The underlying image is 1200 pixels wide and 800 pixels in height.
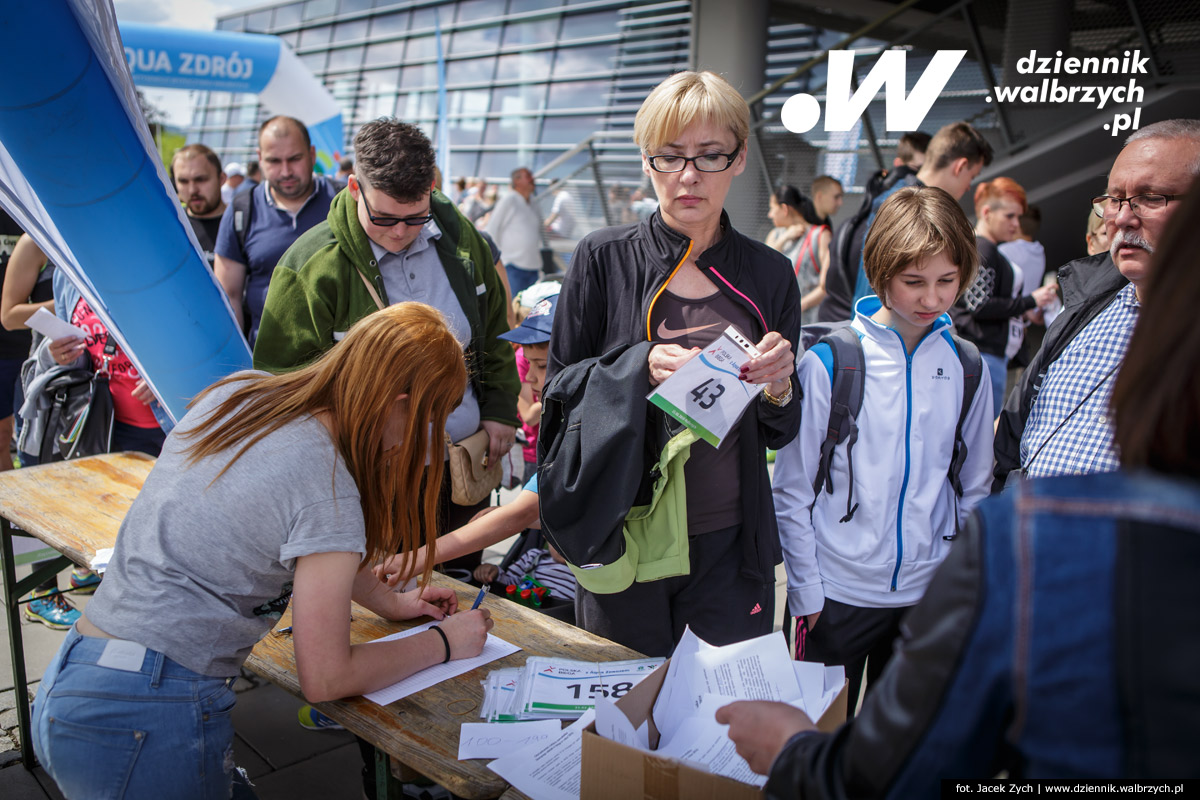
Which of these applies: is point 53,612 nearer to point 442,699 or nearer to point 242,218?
point 242,218

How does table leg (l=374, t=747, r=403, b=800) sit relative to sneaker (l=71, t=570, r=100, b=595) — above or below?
above

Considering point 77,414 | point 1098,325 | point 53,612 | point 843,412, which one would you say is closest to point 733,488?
point 843,412

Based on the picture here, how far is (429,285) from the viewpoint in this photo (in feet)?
9.25

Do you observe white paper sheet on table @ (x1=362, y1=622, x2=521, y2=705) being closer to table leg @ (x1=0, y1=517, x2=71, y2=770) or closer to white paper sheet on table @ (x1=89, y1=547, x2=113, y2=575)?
white paper sheet on table @ (x1=89, y1=547, x2=113, y2=575)

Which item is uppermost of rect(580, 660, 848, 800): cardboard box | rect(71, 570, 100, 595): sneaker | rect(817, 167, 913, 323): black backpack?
rect(817, 167, 913, 323): black backpack

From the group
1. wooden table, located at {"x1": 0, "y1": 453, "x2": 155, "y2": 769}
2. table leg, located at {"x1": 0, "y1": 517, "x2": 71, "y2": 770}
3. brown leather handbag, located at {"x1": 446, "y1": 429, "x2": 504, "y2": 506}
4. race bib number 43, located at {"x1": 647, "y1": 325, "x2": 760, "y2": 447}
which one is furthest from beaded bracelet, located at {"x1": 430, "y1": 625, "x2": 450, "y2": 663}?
table leg, located at {"x1": 0, "y1": 517, "x2": 71, "y2": 770}

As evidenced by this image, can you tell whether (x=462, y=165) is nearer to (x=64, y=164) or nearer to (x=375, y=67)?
(x=375, y=67)

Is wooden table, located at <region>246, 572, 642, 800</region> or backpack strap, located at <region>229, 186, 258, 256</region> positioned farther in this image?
backpack strap, located at <region>229, 186, 258, 256</region>

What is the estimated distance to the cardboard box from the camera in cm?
113

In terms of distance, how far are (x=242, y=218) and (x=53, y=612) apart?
1926 millimetres

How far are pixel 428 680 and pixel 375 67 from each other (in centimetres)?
2165

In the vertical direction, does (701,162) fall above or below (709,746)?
above

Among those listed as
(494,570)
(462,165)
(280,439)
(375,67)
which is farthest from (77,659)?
(375,67)

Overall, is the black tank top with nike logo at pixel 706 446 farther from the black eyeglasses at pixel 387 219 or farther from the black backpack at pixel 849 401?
the black eyeglasses at pixel 387 219
